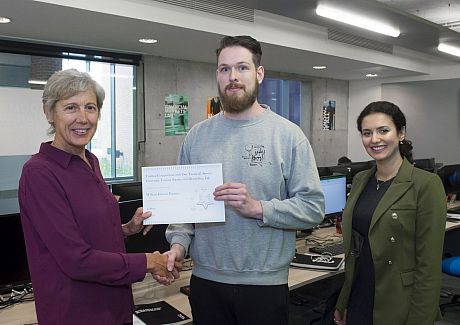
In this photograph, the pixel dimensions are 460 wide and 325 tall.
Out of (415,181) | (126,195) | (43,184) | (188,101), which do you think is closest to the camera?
(43,184)

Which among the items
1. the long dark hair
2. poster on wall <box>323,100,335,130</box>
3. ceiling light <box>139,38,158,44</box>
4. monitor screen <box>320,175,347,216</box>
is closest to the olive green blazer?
the long dark hair

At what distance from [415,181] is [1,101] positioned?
4629mm

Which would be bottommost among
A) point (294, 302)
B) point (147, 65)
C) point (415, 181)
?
point (294, 302)

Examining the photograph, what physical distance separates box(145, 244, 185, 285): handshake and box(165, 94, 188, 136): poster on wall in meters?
4.59

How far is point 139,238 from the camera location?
2.47m

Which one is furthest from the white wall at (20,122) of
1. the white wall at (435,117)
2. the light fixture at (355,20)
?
the white wall at (435,117)

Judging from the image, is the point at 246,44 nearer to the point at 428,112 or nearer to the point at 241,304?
the point at 241,304

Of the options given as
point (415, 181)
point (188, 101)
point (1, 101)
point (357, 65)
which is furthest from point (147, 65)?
→ point (415, 181)

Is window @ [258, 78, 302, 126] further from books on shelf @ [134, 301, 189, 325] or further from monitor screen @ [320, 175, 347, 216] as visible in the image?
books on shelf @ [134, 301, 189, 325]

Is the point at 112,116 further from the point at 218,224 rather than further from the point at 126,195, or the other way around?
the point at 218,224

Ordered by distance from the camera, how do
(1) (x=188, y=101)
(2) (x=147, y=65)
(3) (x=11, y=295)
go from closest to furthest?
(3) (x=11, y=295)
(2) (x=147, y=65)
(1) (x=188, y=101)

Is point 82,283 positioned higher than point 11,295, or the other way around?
point 82,283

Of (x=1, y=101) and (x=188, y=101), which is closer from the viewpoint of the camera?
(x=1, y=101)

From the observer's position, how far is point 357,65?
6.90 meters
